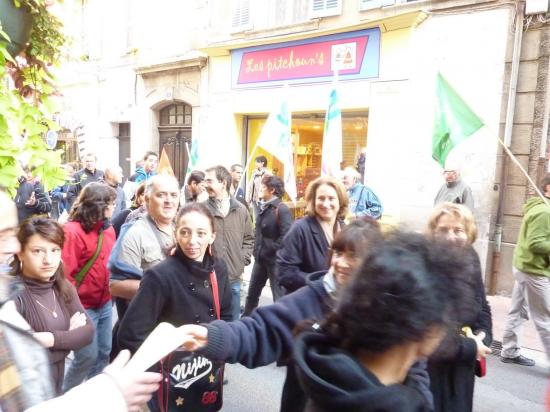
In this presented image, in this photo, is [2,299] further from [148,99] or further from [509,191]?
[148,99]

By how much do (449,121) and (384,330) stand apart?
4374 mm

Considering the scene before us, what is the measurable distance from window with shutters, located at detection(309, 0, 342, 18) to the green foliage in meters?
7.88

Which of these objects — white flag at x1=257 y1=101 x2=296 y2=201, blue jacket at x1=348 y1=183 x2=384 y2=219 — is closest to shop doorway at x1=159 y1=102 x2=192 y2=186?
white flag at x1=257 y1=101 x2=296 y2=201

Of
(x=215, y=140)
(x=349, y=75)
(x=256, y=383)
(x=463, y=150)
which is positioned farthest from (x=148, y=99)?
(x=256, y=383)

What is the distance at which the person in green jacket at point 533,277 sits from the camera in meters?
4.48

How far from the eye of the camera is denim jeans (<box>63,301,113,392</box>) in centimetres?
316

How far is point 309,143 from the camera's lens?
10.5 m

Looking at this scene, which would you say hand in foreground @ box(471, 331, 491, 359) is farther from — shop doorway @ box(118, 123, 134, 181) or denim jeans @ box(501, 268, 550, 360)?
shop doorway @ box(118, 123, 134, 181)

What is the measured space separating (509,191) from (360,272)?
6.88 metres

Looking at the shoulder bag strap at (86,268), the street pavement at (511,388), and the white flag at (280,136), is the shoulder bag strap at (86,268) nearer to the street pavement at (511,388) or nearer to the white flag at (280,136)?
the street pavement at (511,388)

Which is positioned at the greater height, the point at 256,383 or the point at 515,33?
the point at 515,33

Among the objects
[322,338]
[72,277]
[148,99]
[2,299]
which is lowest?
[72,277]

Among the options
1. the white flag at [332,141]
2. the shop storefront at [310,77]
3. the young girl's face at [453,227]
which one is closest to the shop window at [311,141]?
the shop storefront at [310,77]

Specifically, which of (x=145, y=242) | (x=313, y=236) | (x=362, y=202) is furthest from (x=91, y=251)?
(x=362, y=202)
